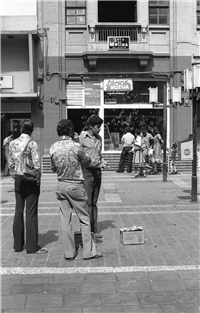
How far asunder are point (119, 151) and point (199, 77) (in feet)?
29.5

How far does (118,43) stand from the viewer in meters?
17.1

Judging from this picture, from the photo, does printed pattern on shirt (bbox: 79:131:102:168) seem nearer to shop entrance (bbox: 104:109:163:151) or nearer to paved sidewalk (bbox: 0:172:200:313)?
paved sidewalk (bbox: 0:172:200:313)

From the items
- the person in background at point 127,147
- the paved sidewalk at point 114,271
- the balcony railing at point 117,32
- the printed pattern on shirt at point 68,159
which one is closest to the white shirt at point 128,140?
the person in background at point 127,147

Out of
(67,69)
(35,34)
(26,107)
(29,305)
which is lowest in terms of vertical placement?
(29,305)

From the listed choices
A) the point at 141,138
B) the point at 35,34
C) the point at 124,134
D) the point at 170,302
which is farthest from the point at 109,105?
the point at 170,302

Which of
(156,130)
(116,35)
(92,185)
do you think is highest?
(116,35)

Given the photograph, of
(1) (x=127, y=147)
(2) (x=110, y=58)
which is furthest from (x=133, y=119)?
(2) (x=110, y=58)

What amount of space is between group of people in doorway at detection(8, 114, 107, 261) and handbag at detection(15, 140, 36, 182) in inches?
1.8

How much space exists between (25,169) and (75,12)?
13281 millimetres

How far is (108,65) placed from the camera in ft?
57.6

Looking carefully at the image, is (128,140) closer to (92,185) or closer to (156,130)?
(156,130)

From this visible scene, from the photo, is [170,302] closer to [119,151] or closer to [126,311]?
[126,311]

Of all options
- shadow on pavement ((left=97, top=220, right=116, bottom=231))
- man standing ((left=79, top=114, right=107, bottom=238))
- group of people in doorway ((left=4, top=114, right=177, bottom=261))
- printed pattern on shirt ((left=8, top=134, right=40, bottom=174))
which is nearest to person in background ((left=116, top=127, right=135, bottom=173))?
shadow on pavement ((left=97, top=220, right=116, bottom=231))

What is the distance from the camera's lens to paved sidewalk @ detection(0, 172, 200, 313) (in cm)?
421
